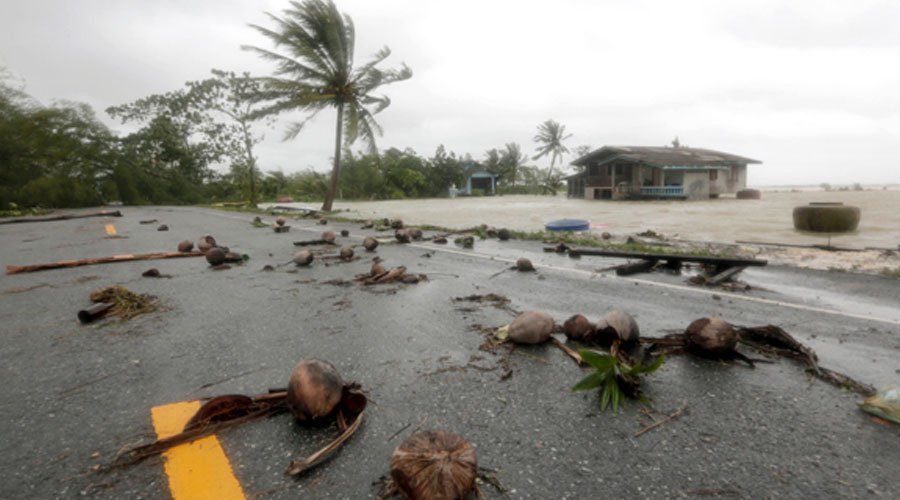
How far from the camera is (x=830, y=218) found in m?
9.30

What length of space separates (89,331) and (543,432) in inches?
108

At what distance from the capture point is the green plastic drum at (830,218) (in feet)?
30.3

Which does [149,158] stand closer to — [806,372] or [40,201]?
[40,201]

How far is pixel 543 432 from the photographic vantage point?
1.46 m

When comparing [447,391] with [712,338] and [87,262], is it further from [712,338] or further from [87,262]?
[87,262]

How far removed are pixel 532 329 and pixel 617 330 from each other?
1.40 feet

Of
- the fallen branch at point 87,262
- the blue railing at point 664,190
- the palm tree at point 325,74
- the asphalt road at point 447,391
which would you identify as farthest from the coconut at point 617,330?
the blue railing at point 664,190

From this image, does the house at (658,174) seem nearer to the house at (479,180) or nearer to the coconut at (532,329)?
the house at (479,180)

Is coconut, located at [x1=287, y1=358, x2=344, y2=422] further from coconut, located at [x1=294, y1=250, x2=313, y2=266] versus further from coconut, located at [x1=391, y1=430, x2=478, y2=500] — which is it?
coconut, located at [x1=294, y1=250, x2=313, y2=266]

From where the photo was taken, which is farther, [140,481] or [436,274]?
[436,274]

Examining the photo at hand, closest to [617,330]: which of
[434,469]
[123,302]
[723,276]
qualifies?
[434,469]

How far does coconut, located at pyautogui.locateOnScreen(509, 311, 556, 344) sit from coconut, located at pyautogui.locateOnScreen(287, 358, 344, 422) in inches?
42.0

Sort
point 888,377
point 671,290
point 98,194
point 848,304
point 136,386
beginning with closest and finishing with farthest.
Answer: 1. point 136,386
2. point 888,377
3. point 848,304
4. point 671,290
5. point 98,194

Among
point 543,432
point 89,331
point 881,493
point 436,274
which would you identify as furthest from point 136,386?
point 436,274
